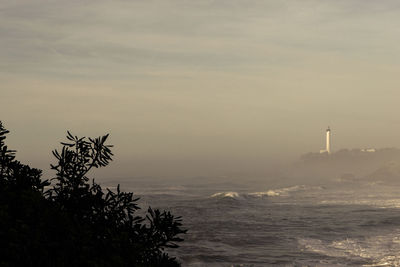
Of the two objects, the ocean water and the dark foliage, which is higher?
the dark foliage

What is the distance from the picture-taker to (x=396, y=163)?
19488 centimetres

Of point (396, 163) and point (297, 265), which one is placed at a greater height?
point (396, 163)

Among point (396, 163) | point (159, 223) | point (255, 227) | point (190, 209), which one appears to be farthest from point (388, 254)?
point (396, 163)

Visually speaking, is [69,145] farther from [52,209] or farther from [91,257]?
[91,257]

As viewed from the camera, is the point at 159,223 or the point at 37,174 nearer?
the point at 159,223

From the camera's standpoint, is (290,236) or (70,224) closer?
(70,224)

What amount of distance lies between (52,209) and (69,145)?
1.02m

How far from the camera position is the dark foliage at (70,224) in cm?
419

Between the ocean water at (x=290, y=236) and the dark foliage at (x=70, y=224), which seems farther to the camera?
the ocean water at (x=290, y=236)

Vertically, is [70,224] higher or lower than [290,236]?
higher

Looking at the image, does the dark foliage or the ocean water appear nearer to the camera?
the dark foliage

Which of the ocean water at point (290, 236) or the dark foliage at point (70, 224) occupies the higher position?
the dark foliage at point (70, 224)

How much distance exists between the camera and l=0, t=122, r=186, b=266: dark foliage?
4.19 meters

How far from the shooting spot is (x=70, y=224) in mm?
4539
